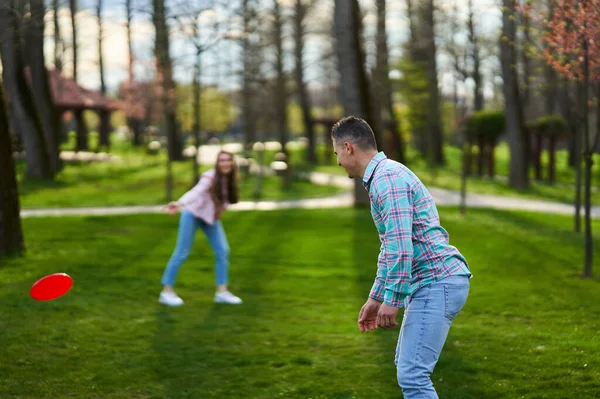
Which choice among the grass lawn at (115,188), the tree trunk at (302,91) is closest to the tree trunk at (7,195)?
the grass lawn at (115,188)

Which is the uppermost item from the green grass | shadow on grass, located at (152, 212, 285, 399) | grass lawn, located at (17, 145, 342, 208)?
grass lawn, located at (17, 145, 342, 208)

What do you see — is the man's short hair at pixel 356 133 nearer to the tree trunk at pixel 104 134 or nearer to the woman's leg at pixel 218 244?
the woman's leg at pixel 218 244

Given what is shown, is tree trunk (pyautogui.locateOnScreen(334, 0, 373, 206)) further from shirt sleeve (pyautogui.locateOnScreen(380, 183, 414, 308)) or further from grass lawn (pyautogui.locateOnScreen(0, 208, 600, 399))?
shirt sleeve (pyautogui.locateOnScreen(380, 183, 414, 308))

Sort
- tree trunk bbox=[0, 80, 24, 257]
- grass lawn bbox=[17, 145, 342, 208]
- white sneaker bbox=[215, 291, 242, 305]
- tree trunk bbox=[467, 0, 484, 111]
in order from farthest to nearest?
tree trunk bbox=[467, 0, 484, 111] < grass lawn bbox=[17, 145, 342, 208] < tree trunk bbox=[0, 80, 24, 257] < white sneaker bbox=[215, 291, 242, 305]

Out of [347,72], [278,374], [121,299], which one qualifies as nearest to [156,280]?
[121,299]

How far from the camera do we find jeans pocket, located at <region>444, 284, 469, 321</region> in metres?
4.04

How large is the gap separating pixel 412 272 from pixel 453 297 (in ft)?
0.75

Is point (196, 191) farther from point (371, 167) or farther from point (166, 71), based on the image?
point (166, 71)

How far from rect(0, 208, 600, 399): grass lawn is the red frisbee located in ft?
2.05

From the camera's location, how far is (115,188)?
88.0ft

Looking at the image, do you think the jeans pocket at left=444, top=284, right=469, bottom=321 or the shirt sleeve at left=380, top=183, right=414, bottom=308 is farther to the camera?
the jeans pocket at left=444, top=284, right=469, bottom=321

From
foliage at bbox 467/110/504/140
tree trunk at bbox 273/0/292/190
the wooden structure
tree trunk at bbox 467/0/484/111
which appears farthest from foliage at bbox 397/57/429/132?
the wooden structure

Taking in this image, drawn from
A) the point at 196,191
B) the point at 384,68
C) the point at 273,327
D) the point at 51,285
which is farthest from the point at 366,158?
the point at 384,68

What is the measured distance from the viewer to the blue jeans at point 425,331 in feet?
13.2
